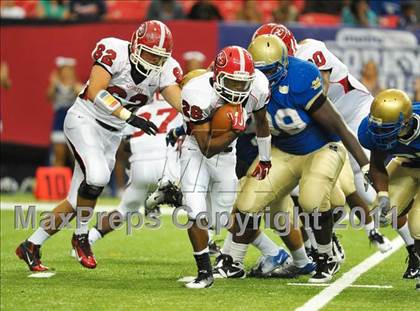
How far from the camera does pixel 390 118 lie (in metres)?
6.57

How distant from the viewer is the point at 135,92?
7.91 meters

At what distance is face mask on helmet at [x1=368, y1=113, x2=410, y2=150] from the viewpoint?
6.60 m

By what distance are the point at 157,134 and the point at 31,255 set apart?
1695 mm

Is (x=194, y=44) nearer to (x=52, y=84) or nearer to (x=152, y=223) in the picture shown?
(x=52, y=84)

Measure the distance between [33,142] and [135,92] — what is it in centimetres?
603

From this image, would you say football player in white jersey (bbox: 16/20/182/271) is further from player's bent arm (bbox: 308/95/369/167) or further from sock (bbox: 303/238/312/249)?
sock (bbox: 303/238/312/249)

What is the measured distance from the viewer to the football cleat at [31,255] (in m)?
7.75

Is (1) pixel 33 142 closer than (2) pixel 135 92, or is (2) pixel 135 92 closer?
(2) pixel 135 92

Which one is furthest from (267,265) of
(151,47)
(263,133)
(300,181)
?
(151,47)

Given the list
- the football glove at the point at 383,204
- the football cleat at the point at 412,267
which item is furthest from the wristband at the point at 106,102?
the football cleat at the point at 412,267

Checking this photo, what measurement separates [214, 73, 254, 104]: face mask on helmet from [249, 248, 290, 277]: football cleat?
1.32 meters

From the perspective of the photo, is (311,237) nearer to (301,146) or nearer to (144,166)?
(301,146)

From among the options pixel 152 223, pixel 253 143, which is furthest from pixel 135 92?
pixel 152 223

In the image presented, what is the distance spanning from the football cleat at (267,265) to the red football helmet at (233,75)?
1312 mm
